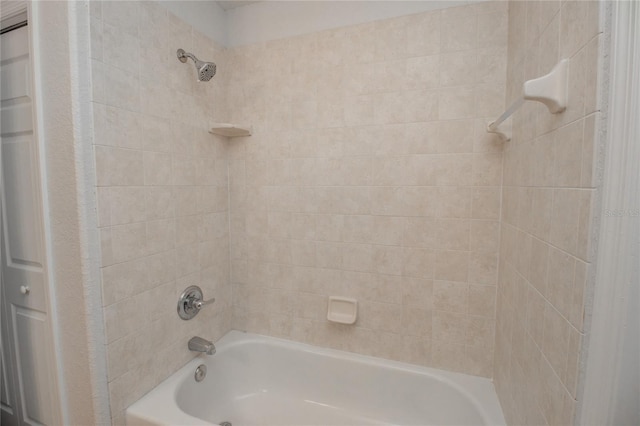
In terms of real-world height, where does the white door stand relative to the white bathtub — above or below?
above

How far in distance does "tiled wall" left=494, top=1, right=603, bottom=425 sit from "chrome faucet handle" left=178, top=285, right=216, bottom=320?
1.40m

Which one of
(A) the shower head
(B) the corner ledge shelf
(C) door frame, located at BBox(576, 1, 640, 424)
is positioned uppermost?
(A) the shower head

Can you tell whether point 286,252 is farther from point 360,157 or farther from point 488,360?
point 488,360

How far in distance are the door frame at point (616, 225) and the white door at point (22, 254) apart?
5.63 ft

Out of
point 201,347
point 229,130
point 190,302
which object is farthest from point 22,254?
point 229,130

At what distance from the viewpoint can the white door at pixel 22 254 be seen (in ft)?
3.79

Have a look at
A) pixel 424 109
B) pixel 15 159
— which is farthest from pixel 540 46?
pixel 15 159

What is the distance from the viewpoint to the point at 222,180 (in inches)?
70.6

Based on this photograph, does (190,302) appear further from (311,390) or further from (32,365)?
(311,390)

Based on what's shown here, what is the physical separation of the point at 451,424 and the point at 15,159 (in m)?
2.30

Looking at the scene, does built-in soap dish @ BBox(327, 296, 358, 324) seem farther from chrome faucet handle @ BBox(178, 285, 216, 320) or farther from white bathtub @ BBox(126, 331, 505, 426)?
chrome faucet handle @ BBox(178, 285, 216, 320)

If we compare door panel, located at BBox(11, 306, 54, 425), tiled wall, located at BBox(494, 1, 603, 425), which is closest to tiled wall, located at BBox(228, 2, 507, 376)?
tiled wall, located at BBox(494, 1, 603, 425)

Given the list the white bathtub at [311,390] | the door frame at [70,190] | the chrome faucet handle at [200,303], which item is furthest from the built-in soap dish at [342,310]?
the door frame at [70,190]

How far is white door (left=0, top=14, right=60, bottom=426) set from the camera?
116 cm
